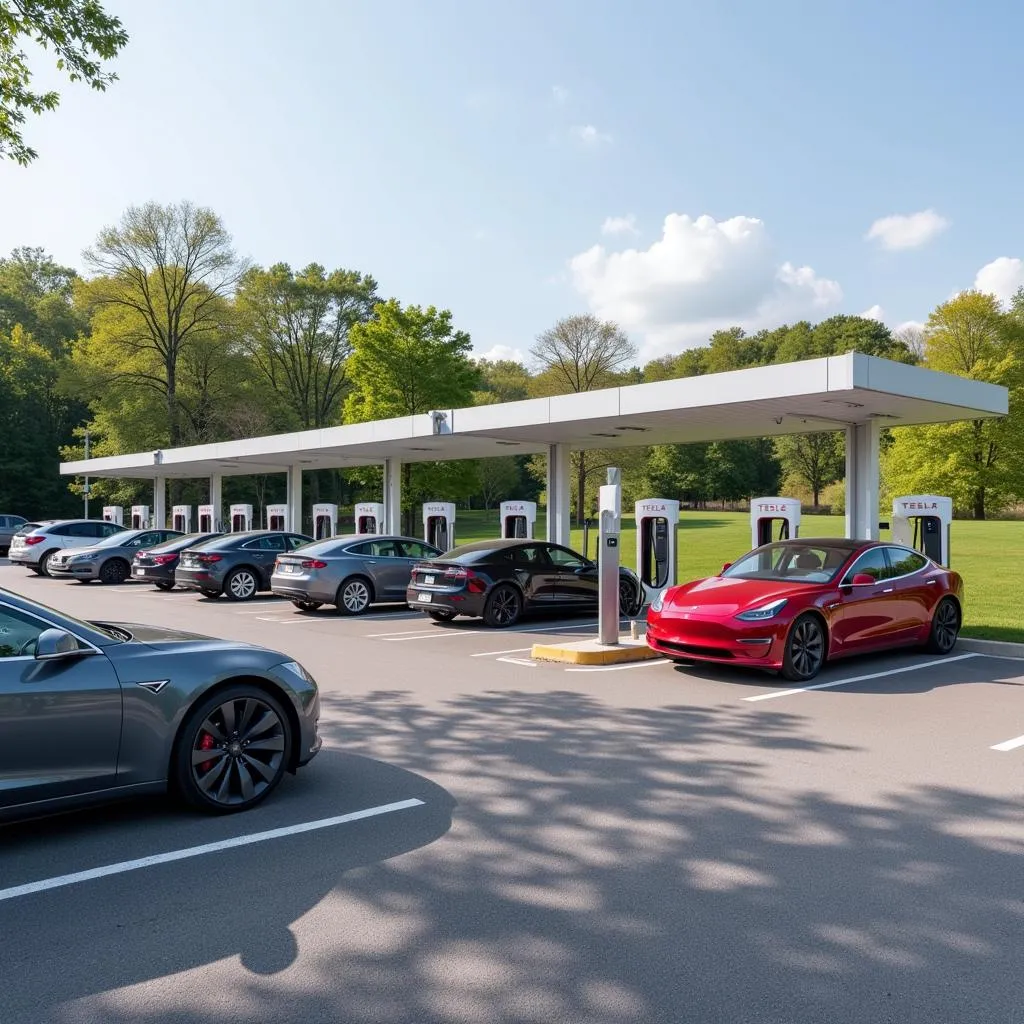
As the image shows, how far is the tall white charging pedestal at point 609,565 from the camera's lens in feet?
35.0

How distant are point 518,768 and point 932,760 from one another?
275 cm

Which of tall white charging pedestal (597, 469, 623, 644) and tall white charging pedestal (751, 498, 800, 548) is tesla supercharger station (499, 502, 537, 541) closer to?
tall white charging pedestal (751, 498, 800, 548)

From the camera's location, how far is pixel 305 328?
55.4 meters

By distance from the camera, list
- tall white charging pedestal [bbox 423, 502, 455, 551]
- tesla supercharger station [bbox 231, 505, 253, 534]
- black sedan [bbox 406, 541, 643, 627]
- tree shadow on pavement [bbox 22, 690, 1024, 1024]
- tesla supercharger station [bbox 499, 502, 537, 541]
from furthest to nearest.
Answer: tesla supercharger station [bbox 231, 505, 253, 534], tall white charging pedestal [bbox 423, 502, 455, 551], tesla supercharger station [bbox 499, 502, 537, 541], black sedan [bbox 406, 541, 643, 627], tree shadow on pavement [bbox 22, 690, 1024, 1024]

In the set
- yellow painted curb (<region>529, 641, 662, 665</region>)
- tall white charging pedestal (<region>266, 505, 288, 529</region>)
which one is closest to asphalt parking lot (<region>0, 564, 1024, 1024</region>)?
yellow painted curb (<region>529, 641, 662, 665</region>)

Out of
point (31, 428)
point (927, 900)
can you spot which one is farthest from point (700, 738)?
point (31, 428)

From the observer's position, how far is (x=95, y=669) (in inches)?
173

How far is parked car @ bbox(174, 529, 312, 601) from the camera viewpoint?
17.9 meters

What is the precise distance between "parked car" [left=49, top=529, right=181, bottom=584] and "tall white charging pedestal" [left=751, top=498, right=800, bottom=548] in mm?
15593

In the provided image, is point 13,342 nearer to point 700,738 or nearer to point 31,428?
point 31,428

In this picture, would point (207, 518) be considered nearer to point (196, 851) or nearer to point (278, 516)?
point (278, 516)

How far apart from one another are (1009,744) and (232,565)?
1465 cm

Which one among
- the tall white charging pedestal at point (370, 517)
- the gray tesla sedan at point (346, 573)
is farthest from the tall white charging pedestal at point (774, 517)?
the tall white charging pedestal at point (370, 517)

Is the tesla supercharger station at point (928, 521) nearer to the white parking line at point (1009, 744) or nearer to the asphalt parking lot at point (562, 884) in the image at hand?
the asphalt parking lot at point (562, 884)
